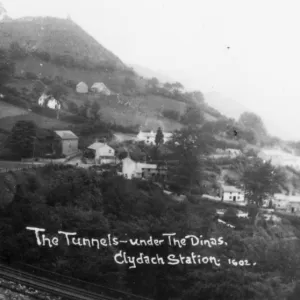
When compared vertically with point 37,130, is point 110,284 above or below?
below

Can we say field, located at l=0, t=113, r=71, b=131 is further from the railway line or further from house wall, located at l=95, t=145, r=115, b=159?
the railway line

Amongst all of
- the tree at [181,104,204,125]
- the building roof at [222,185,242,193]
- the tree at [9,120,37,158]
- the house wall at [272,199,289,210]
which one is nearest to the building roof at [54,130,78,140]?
the tree at [9,120,37,158]

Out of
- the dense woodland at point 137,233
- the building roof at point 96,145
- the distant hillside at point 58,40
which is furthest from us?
the distant hillside at point 58,40

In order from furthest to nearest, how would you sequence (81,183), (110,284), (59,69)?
(59,69)
(81,183)
(110,284)

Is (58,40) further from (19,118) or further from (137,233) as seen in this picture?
(137,233)

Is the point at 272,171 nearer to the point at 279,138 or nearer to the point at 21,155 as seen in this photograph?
the point at 279,138

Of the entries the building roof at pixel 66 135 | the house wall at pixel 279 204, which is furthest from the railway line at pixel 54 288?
the house wall at pixel 279 204

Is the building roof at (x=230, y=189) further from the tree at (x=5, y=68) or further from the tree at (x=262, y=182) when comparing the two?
the tree at (x=5, y=68)

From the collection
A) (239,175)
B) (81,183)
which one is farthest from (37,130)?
(239,175)
